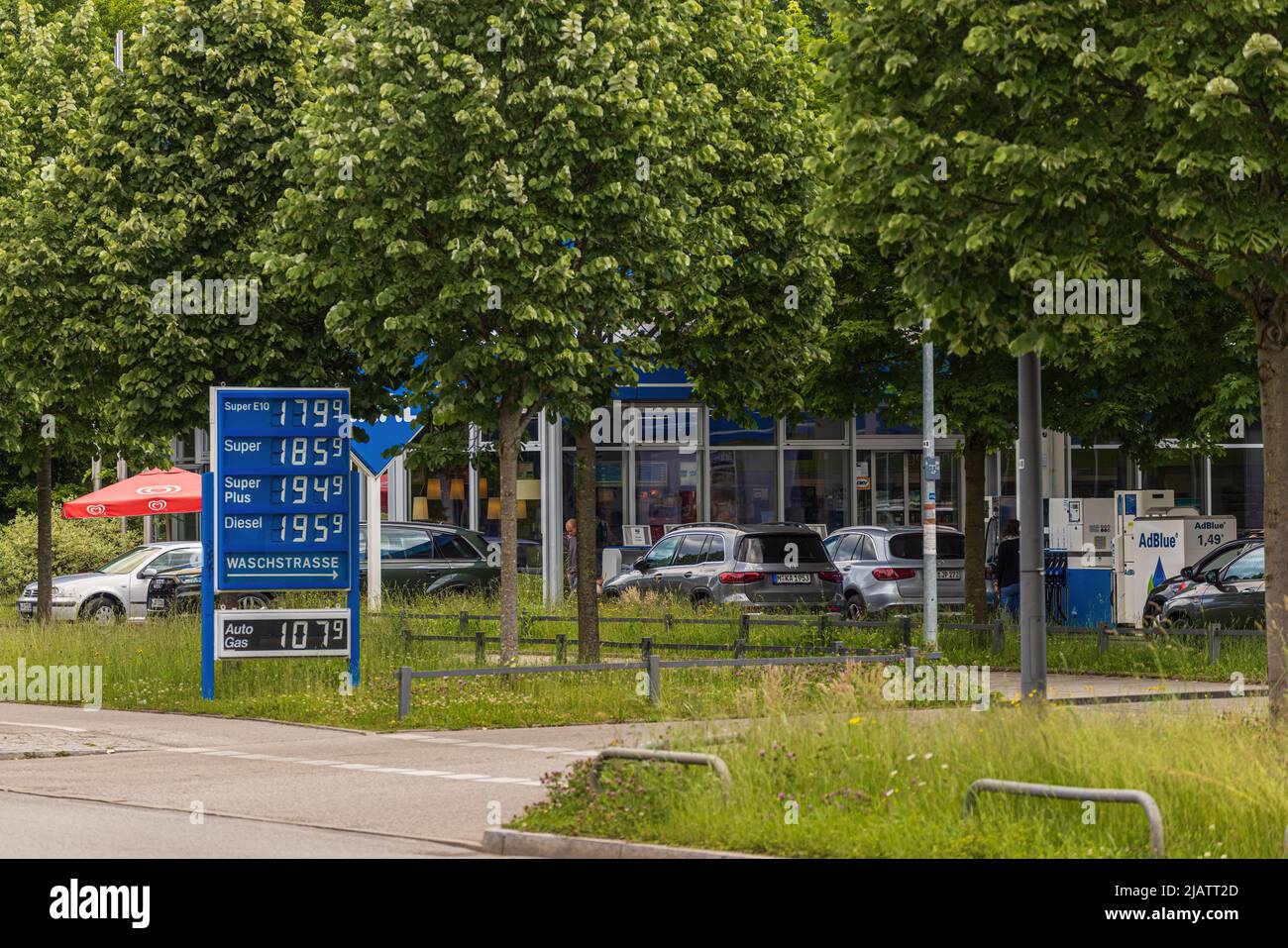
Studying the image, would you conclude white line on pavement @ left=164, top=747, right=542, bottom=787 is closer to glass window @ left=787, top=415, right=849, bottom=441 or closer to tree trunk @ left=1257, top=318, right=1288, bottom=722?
tree trunk @ left=1257, top=318, right=1288, bottom=722

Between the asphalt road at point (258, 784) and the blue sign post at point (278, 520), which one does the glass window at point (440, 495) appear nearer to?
the blue sign post at point (278, 520)

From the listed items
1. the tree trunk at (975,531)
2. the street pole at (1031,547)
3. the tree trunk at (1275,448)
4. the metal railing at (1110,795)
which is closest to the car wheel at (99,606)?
the tree trunk at (975,531)

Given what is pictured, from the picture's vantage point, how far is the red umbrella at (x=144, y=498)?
118ft

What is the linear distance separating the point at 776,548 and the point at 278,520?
10862 millimetres

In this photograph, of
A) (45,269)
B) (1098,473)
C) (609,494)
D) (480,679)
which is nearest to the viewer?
(480,679)

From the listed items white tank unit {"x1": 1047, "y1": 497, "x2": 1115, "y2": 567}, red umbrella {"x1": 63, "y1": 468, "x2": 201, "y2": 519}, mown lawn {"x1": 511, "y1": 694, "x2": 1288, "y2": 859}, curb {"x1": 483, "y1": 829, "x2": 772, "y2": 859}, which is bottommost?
curb {"x1": 483, "y1": 829, "x2": 772, "y2": 859}

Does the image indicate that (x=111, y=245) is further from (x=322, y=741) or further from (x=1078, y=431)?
(x=1078, y=431)

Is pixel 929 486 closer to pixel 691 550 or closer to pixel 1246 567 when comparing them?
pixel 1246 567

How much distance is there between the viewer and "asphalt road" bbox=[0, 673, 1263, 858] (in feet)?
36.8

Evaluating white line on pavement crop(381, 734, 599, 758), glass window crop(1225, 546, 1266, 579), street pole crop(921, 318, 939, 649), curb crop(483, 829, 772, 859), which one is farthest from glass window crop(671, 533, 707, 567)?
curb crop(483, 829, 772, 859)

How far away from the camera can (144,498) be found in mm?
36094

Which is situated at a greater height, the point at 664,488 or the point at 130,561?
the point at 664,488

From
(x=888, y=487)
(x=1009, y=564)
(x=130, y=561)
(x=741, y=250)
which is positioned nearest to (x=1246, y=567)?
(x=1009, y=564)

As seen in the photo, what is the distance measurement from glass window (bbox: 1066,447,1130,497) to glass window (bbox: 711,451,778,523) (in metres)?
5.55
